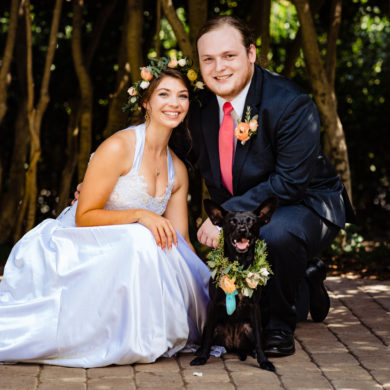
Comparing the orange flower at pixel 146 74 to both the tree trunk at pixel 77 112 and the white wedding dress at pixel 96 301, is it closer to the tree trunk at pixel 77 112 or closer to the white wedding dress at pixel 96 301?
the white wedding dress at pixel 96 301

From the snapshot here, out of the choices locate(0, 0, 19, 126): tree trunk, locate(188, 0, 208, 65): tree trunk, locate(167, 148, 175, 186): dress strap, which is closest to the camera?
locate(167, 148, 175, 186): dress strap

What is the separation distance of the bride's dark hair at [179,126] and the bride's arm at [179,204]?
0.10 metres

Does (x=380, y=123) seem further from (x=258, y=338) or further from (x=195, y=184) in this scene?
(x=258, y=338)

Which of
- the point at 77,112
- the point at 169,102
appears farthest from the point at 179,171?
the point at 77,112

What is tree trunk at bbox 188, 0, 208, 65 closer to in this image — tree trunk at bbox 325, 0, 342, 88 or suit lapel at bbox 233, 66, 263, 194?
tree trunk at bbox 325, 0, 342, 88

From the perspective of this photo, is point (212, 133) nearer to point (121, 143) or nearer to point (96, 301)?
point (121, 143)

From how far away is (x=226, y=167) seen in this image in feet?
15.8

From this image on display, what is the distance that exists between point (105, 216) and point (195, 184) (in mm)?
4978

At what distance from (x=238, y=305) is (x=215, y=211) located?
55 cm

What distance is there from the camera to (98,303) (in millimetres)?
4234

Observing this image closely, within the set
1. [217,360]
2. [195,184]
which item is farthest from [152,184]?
[195,184]

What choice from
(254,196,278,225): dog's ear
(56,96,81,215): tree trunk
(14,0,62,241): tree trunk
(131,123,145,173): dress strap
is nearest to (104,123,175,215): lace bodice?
(131,123,145,173): dress strap

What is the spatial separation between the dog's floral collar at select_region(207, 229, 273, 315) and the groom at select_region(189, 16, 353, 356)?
25 centimetres

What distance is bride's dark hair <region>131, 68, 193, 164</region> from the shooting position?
472 cm
